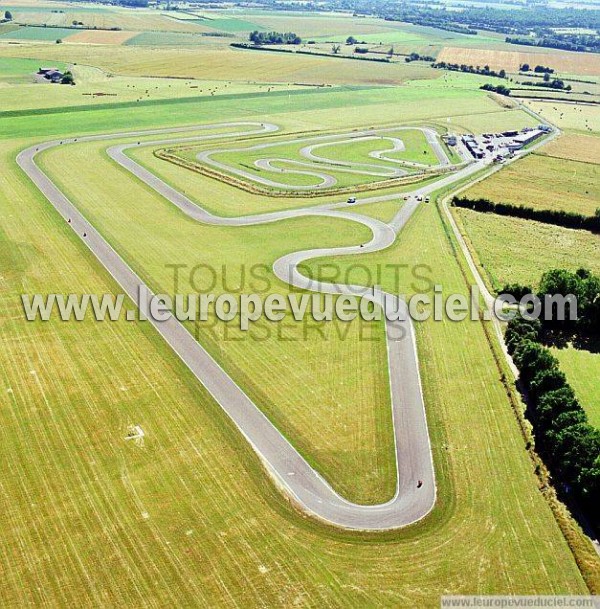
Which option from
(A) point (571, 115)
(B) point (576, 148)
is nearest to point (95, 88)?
(B) point (576, 148)

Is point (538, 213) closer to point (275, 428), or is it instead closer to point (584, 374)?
point (584, 374)

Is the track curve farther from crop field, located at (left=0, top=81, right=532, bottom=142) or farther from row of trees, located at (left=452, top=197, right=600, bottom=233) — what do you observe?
crop field, located at (left=0, top=81, right=532, bottom=142)

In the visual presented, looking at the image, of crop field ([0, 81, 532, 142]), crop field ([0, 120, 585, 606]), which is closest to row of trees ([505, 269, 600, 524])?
crop field ([0, 120, 585, 606])

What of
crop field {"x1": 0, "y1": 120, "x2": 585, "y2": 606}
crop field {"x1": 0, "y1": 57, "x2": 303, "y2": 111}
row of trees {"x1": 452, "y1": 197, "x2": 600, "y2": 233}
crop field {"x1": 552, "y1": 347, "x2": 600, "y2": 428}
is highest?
crop field {"x1": 0, "y1": 57, "x2": 303, "y2": 111}

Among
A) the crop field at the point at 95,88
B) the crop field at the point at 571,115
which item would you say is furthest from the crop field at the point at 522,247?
the crop field at the point at 95,88

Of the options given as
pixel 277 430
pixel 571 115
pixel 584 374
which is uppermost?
pixel 571 115

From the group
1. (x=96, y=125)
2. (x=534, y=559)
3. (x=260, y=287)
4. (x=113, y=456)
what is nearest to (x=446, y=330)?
(x=260, y=287)
